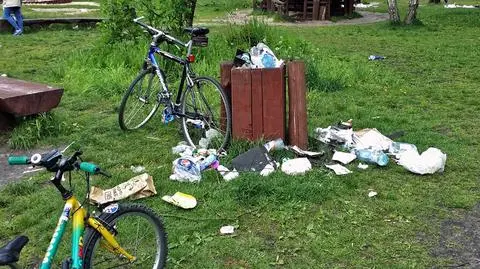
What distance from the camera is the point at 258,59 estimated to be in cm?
555

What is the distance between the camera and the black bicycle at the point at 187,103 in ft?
18.4

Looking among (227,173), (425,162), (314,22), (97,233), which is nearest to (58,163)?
(97,233)

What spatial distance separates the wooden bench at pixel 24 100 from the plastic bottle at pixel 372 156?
3371mm

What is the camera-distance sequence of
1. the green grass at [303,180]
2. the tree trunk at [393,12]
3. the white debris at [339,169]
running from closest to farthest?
the green grass at [303,180], the white debris at [339,169], the tree trunk at [393,12]

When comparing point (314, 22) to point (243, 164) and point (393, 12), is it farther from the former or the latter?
point (243, 164)

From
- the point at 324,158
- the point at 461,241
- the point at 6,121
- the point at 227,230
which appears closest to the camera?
the point at 461,241

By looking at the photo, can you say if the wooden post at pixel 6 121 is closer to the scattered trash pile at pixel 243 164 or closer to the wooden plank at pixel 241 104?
the scattered trash pile at pixel 243 164

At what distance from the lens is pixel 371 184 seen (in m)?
4.82

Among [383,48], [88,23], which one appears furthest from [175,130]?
[88,23]

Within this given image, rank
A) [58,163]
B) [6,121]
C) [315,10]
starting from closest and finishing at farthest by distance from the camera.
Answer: [58,163] < [6,121] < [315,10]

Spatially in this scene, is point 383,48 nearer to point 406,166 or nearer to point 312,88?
point 312,88

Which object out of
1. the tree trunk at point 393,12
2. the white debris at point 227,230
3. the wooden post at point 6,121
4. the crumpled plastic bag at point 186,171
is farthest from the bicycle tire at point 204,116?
the tree trunk at point 393,12

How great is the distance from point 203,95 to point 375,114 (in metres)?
2.39

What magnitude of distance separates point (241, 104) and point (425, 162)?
5.79 feet
